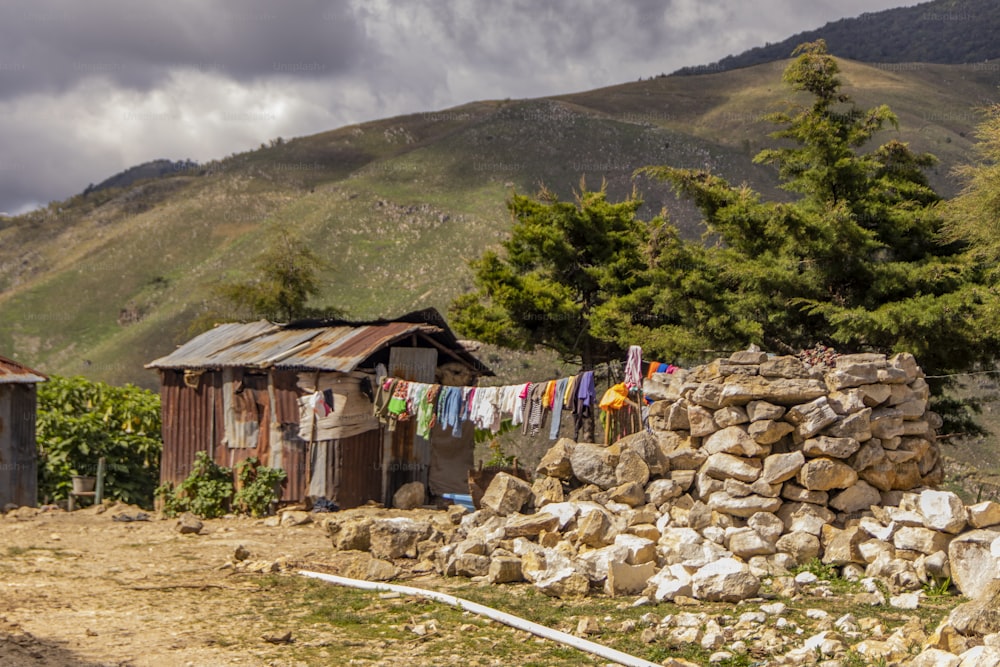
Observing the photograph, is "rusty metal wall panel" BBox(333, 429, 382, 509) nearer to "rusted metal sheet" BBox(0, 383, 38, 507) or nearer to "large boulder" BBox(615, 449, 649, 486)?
"large boulder" BBox(615, 449, 649, 486)

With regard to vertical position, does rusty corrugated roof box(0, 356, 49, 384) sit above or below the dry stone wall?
above

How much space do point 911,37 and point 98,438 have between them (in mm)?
152578

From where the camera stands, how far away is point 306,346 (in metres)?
17.8

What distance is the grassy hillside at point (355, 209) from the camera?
52.4 meters

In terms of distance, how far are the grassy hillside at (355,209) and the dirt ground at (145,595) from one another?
2564 centimetres

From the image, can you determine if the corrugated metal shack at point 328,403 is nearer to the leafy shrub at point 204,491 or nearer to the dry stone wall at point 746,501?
the leafy shrub at point 204,491

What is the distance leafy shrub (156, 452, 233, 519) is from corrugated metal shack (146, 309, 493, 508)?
0.30 metres

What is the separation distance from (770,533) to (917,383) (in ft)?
9.34

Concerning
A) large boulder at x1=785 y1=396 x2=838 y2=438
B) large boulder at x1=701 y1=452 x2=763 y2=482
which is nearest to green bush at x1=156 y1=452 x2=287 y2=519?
large boulder at x1=701 y1=452 x2=763 y2=482

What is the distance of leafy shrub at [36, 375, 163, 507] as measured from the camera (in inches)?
805

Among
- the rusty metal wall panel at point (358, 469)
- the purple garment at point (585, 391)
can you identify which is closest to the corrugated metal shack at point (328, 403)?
the rusty metal wall panel at point (358, 469)

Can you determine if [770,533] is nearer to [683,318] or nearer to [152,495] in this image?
[683,318]

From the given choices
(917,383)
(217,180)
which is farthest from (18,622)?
(217,180)

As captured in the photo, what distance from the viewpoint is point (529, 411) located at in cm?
1460
